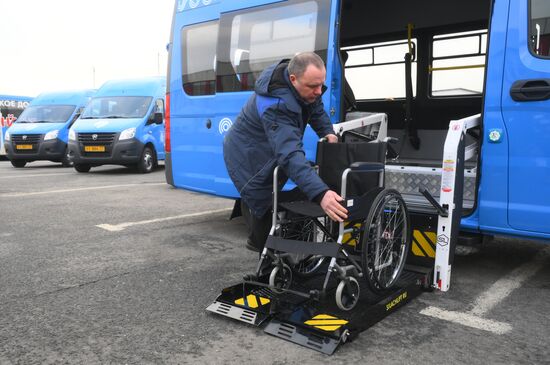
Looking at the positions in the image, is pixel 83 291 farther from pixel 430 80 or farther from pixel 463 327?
pixel 430 80

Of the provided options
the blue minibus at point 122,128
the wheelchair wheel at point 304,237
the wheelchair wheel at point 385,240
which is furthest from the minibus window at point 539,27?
the blue minibus at point 122,128

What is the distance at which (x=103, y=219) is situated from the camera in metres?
6.23

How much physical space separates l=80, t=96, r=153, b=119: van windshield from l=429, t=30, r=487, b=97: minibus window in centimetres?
837

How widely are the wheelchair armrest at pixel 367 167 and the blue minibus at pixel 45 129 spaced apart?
13.2 m

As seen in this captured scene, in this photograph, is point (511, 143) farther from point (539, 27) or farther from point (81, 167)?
point (81, 167)

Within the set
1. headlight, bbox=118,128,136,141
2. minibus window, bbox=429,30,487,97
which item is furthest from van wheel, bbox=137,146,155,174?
minibus window, bbox=429,30,487,97

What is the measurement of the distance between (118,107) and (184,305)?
10704 mm

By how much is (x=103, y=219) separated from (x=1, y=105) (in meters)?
16.6

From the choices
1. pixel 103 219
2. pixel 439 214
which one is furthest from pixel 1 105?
pixel 439 214

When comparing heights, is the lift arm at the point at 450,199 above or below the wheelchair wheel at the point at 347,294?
above

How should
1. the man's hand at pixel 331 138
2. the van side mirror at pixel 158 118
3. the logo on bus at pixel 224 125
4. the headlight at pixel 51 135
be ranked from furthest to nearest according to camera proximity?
the headlight at pixel 51 135, the van side mirror at pixel 158 118, the logo on bus at pixel 224 125, the man's hand at pixel 331 138

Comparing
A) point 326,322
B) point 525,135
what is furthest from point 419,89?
point 326,322

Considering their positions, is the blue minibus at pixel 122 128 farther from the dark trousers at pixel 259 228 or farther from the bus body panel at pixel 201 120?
the dark trousers at pixel 259 228

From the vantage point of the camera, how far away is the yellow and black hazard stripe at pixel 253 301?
3.04 metres
